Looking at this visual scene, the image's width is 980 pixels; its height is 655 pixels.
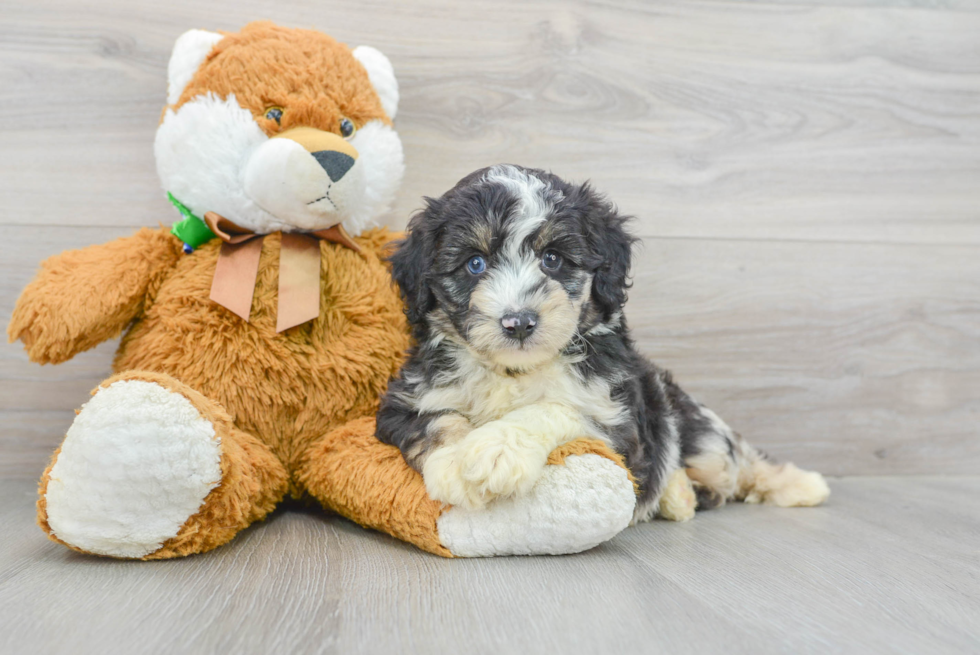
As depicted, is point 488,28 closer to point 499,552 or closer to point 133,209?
point 133,209

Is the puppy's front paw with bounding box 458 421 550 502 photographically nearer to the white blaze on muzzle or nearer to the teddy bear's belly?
the teddy bear's belly

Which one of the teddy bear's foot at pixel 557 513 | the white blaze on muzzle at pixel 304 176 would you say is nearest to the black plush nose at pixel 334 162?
the white blaze on muzzle at pixel 304 176

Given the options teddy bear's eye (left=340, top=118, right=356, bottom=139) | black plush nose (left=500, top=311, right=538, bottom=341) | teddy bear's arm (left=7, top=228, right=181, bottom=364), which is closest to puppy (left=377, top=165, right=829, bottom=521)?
black plush nose (left=500, top=311, right=538, bottom=341)

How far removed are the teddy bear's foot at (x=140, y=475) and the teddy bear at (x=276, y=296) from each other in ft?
0.09

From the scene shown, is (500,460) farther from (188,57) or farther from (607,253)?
(188,57)

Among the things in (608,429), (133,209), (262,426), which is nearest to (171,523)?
(262,426)

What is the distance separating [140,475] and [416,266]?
737mm

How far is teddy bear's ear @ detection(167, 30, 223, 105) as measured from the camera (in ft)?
6.66

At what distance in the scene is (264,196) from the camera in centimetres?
191

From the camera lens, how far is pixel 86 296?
1887 mm

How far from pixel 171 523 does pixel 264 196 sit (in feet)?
2.72

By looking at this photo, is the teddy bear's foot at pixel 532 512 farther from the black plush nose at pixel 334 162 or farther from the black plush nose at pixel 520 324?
the black plush nose at pixel 334 162

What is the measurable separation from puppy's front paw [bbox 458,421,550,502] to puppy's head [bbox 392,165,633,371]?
172 millimetres

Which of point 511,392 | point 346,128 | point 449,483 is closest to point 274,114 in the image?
point 346,128
